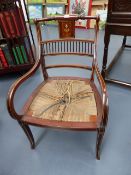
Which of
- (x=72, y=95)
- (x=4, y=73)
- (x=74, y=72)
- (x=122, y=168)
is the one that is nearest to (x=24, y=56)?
(x=4, y=73)

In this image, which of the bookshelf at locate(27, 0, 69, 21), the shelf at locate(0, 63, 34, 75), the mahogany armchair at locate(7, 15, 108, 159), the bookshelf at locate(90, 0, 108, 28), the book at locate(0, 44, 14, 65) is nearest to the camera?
the mahogany armchair at locate(7, 15, 108, 159)

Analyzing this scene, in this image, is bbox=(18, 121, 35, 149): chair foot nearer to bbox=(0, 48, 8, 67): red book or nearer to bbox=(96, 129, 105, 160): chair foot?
bbox=(96, 129, 105, 160): chair foot

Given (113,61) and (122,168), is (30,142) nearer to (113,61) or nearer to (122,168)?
(122,168)

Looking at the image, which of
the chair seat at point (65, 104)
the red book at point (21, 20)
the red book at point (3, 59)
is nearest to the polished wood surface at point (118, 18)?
the chair seat at point (65, 104)

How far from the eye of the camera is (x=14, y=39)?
1937 millimetres

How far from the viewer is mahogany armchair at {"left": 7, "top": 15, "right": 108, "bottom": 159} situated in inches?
38.0

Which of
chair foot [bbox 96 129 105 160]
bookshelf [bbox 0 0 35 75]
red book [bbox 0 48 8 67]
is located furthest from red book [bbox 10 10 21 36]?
chair foot [bbox 96 129 105 160]

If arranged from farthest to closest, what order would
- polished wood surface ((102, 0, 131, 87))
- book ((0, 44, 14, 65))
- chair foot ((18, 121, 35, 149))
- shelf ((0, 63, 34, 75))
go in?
shelf ((0, 63, 34, 75)), book ((0, 44, 14, 65)), polished wood surface ((102, 0, 131, 87)), chair foot ((18, 121, 35, 149))

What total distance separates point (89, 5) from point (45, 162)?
294 cm

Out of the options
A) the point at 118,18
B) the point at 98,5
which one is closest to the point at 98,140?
the point at 118,18

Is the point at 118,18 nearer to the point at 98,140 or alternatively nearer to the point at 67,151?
the point at 98,140

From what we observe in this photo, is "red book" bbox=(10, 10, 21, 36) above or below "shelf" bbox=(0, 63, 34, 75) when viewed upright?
above

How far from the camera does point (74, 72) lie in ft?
6.96

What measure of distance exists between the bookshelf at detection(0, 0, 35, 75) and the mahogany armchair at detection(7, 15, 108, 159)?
27.9 inches
